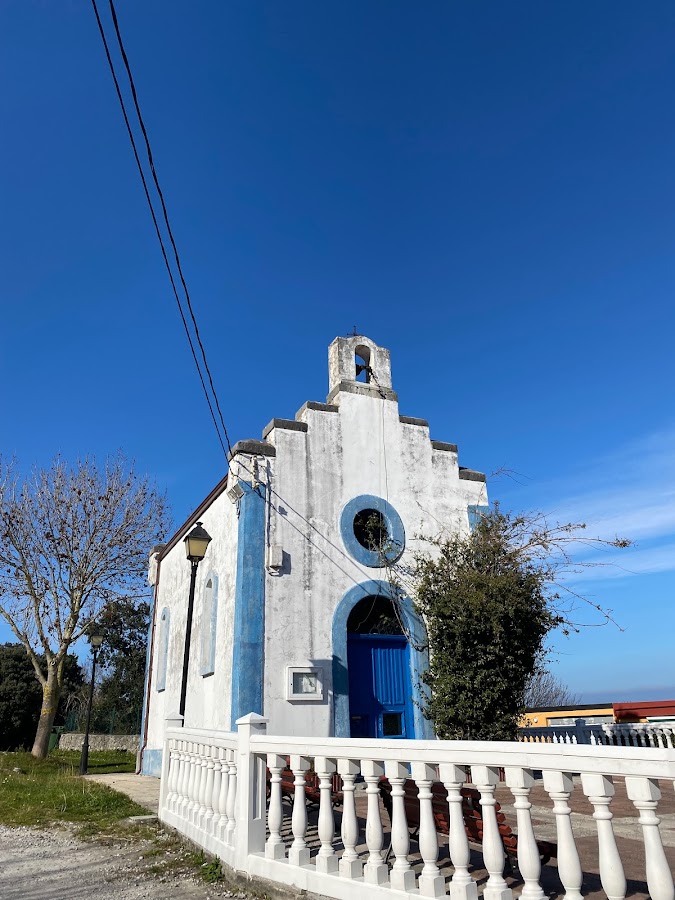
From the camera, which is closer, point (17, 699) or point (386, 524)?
point (386, 524)

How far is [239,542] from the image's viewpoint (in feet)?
31.4

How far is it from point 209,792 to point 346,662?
160 inches

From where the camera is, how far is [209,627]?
10844 mm

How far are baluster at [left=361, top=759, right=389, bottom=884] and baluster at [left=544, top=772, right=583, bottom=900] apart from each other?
122 centimetres

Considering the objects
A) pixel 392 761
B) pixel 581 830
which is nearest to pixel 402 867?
pixel 392 761

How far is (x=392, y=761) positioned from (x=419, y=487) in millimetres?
7664

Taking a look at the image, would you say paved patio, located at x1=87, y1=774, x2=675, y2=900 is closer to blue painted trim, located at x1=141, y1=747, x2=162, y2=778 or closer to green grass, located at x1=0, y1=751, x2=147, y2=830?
green grass, located at x1=0, y1=751, x2=147, y2=830

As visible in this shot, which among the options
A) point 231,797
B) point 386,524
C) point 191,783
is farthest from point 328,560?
point 231,797

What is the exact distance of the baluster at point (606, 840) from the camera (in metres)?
2.77

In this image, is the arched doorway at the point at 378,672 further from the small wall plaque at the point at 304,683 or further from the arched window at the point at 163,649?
the arched window at the point at 163,649

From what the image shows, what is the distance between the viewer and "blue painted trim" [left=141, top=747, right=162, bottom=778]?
1263 cm

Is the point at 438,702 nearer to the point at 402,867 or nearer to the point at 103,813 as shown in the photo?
the point at 103,813

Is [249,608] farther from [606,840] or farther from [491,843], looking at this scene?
[606,840]

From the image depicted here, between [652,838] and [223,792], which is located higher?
[652,838]
